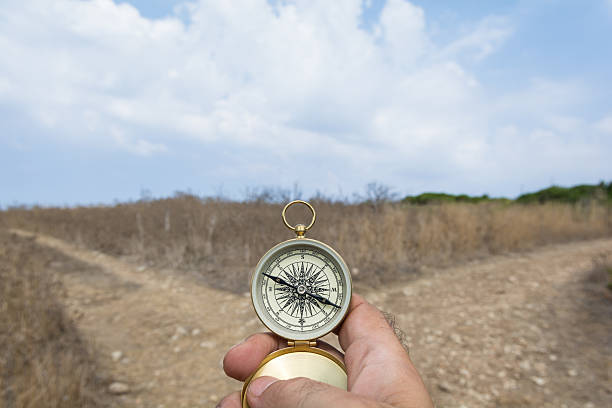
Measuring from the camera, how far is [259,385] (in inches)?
55.3

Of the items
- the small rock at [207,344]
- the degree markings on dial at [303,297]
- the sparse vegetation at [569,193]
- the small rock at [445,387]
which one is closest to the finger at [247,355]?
the degree markings on dial at [303,297]

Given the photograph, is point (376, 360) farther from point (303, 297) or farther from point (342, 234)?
point (342, 234)

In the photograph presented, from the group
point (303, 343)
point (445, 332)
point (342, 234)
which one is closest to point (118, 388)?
point (303, 343)

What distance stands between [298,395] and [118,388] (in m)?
3.07

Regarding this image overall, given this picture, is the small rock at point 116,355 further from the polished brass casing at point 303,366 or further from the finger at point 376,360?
the finger at point 376,360

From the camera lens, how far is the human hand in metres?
1.15

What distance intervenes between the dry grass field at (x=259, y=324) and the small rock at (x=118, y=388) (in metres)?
0.02

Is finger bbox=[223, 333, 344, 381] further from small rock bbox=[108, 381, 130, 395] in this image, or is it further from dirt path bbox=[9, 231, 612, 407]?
small rock bbox=[108, 381, 130, 395]

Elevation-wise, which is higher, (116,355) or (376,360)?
(376,360)

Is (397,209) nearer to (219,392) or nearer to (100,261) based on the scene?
(219,392)

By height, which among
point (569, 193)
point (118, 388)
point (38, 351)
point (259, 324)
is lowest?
point (118, 388)

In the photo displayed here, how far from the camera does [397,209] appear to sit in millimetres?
8297

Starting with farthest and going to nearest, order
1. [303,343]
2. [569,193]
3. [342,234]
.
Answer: [569,193] < [342,234] < [303,343]

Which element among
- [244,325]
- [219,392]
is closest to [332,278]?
[219,392]
